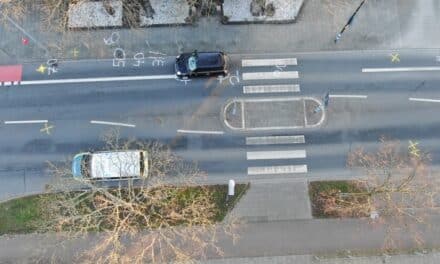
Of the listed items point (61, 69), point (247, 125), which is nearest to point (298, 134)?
point (247, 125)

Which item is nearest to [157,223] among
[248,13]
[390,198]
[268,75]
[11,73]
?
[268,75]

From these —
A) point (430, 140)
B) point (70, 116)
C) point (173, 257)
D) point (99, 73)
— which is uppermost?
point (99, 73)

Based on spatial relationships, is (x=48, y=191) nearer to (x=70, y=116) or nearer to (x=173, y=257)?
(x=70, y=116)

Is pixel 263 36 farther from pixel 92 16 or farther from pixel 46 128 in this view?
pixel 46 128

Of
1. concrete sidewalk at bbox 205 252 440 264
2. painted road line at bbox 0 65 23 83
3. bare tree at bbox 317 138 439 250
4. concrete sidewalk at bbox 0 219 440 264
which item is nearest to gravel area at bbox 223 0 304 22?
bare tree at bbox 317 138 439 250

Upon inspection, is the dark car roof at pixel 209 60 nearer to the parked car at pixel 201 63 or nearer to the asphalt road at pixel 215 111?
the parked car at pixel 201 63

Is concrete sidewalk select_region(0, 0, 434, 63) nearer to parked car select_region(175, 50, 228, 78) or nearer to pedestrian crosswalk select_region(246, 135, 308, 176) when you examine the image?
parked car select_region(175, 50, 228, 78)

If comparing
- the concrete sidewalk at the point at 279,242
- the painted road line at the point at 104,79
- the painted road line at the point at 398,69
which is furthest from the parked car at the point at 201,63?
the concrete sidewalk at the point at 279,242
